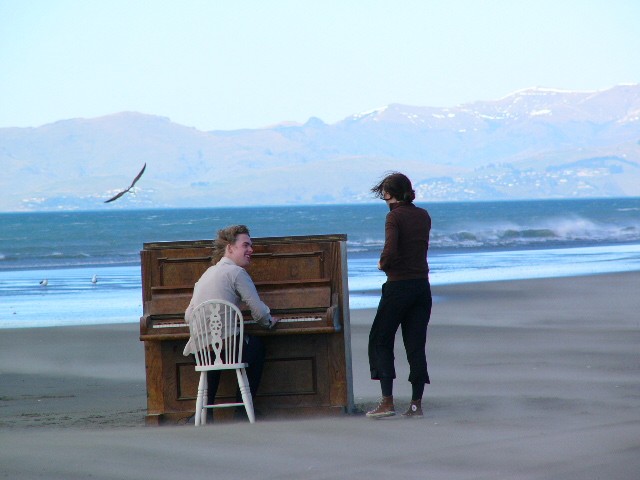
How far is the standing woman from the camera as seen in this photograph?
6883mm

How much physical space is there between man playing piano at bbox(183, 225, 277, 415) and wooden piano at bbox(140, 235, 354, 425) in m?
0.17

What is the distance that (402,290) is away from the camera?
22.6ft

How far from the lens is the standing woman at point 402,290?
6.88m

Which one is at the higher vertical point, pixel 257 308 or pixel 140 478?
pixel 257 308

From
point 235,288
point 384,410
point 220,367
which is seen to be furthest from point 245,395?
point 384,410

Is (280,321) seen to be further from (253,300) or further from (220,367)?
(220,367)

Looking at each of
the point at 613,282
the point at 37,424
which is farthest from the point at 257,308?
the point at 613,282

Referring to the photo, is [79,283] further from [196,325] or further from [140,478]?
[140,478]

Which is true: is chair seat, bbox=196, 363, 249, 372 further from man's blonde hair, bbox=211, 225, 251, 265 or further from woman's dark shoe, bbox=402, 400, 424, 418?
woman's dark shoe, bbox=402, 400, 424, 418

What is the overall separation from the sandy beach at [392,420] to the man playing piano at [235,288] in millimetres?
418

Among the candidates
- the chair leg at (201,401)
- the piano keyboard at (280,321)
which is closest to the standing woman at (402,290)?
the piano keyboard at (280,321)

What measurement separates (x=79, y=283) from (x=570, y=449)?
57.0 ft

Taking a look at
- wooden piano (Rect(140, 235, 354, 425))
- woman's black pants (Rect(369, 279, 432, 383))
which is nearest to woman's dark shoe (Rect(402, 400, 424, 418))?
woman's black pants (Rect(369, 279, 432, 383))

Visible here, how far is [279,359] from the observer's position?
7.27 metres
